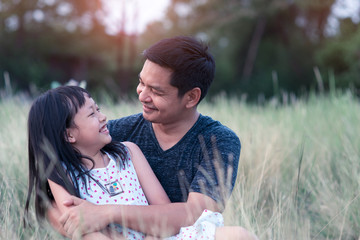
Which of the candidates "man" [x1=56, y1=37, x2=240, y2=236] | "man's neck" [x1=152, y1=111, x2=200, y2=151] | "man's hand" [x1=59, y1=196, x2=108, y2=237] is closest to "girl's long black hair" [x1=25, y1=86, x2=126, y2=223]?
"man's hand" [x1=59, y1=196, x2=108, y2=237]

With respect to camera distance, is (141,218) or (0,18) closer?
(141,218)

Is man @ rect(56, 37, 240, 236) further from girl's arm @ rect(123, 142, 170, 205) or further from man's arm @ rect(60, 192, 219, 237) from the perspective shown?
girl's arm @ rect(123, 142, 170, 205)

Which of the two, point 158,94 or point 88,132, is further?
point 158,94

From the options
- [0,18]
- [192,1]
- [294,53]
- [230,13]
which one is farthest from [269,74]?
[0,18]

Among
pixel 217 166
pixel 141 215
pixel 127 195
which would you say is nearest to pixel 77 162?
pixel 127 195

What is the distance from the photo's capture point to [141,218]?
1.73m

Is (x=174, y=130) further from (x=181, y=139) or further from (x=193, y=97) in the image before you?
(x=193, y=97)

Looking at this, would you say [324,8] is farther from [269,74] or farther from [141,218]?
[141,218]

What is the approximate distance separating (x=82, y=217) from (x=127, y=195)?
0.30 metres

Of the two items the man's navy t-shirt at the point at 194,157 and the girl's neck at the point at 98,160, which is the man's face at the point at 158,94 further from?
the girl's neck at the point at 98,160

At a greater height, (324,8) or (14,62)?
(324,8)

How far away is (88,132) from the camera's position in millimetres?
1870

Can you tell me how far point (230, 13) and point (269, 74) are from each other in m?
2.97

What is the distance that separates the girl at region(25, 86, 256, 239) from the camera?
5.86 feet
